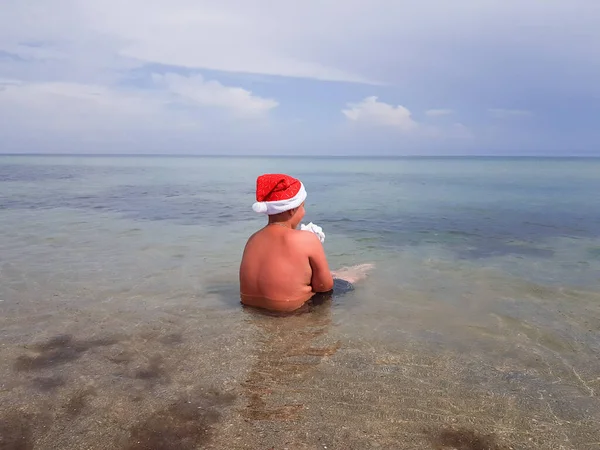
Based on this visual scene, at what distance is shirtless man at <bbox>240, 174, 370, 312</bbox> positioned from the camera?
16.7 feet

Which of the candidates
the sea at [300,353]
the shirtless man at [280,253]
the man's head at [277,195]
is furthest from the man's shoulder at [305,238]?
the sea at [300,353]

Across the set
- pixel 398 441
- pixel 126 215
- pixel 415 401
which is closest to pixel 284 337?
pixel 415 401

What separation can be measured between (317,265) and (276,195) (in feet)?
3.31

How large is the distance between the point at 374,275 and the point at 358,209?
9.80 meters

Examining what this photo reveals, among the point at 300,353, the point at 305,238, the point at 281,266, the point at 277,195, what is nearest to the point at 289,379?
the point at 300,353

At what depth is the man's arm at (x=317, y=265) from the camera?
5.25 meters

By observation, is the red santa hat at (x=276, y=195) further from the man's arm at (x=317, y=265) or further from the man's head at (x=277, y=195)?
the man's arm at (x=317, y=265)

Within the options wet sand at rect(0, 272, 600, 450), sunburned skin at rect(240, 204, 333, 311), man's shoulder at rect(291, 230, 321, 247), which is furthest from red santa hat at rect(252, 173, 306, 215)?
wet sand at rect(0, 272, 600, 450)

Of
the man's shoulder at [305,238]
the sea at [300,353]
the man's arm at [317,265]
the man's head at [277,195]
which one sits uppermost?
the man's head at [277,195]

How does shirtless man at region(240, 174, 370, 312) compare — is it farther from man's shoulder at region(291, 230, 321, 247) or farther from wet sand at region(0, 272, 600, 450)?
wet sand at region(0, 272, 600, 450)

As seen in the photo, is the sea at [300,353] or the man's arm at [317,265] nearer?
the sea at [300,353]

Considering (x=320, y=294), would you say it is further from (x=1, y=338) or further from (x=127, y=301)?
(x=1, y=338)

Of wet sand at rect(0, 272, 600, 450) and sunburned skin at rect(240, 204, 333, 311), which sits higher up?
sunburned skin at rect(240, 204, 333, 311)

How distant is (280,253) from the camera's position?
16.9 ft
